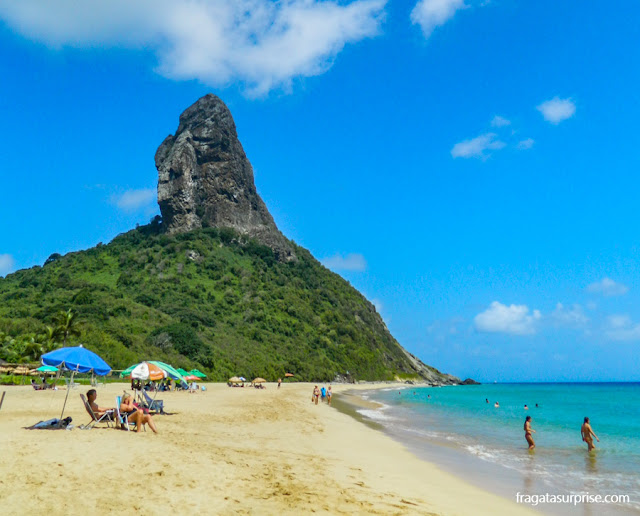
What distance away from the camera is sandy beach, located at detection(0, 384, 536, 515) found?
640 centimetres

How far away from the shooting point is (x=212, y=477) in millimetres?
7867

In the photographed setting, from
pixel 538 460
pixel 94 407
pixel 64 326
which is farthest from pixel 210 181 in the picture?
pixel 538 460

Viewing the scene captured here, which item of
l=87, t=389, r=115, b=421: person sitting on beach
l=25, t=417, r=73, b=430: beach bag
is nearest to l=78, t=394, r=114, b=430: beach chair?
l=87, t=389, r=115, b=421: person sitting on beach

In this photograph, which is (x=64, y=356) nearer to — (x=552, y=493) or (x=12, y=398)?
(x=12, y=398)

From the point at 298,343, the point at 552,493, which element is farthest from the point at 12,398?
the point at 298,343

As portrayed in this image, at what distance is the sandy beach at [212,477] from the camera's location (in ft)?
21.0

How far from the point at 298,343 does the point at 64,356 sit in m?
70.9

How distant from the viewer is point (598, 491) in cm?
1074

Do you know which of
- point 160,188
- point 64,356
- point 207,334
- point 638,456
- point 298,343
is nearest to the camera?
point 64,356

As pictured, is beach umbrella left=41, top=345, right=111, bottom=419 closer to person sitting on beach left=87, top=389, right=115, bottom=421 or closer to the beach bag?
person sitting on beach left=87, top=389, right=115, bottom=421

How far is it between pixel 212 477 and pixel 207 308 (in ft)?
239
